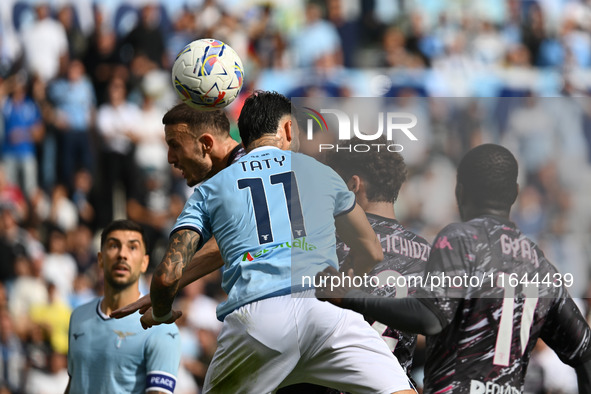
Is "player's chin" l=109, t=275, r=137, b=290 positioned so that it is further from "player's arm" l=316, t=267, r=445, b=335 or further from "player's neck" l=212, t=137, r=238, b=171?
"player's arm" l=316, t=267, r=445, b=335

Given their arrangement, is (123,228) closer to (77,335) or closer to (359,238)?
(77,335)

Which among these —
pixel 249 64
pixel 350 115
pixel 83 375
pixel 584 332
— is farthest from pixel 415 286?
pixel 249 64

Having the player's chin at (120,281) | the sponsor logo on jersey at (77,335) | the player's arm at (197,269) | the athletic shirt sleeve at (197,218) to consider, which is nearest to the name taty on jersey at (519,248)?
the athletic shirt sleeve at (197,218)

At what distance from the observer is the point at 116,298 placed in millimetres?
7867

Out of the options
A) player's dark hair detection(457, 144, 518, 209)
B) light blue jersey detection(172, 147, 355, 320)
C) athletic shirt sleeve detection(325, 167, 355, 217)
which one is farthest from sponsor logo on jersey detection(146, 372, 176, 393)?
player's dark hair detection(457, 144, 518, 209)

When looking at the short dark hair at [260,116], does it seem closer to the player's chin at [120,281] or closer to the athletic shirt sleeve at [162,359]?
the athletic shirt sleeve at [162,359]

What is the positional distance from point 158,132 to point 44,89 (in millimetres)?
2039

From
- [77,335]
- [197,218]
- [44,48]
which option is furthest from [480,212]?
[44,48]

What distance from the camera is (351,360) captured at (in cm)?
564

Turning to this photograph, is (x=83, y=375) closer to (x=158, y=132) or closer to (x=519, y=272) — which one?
(x=519, y=272)

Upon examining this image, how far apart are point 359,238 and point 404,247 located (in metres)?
0.51

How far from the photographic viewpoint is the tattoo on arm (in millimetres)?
5836

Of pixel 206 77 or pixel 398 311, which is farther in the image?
pixel 206 77

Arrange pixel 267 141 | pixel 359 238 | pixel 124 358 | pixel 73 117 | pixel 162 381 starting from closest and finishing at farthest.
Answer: pixel 359 238, pixel 267 141, pixel 162 381, pixel 124 358, pixel 73 117
